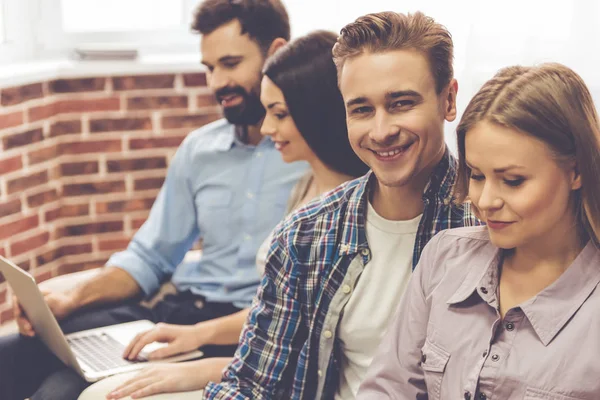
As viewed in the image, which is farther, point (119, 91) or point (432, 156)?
point (119, 91)

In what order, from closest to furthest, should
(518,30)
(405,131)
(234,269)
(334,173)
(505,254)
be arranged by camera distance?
(505,254) → (405,131) → (518,30) → (334,173) → (234,269)

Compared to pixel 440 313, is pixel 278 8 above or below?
above

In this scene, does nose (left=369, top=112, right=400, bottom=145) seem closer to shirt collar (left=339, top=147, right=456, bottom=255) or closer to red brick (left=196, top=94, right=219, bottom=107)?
shirt collar (left=339, top=147, right=456, bottom=255)

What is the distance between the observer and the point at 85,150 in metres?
3.10

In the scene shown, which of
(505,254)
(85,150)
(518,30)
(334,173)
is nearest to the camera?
(505,254)

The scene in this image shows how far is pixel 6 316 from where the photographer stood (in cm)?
289

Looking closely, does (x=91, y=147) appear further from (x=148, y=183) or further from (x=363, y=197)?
(x=363, y=197)

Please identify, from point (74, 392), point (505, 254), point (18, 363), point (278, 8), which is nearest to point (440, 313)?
point (505, 254)

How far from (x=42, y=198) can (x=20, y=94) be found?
394 mm

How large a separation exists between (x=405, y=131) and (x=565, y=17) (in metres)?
0.51

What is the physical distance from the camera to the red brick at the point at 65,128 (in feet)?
9.98

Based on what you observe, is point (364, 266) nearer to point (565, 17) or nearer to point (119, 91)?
point (565, 17)

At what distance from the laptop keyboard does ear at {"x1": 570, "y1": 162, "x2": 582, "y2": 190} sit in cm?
120

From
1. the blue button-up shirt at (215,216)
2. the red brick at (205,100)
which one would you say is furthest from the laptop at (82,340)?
the red brick at (205,100)
